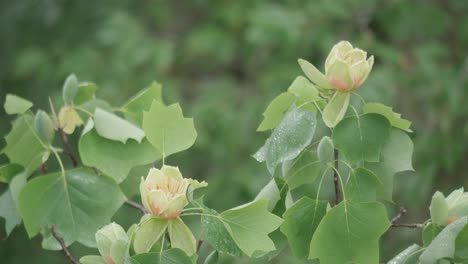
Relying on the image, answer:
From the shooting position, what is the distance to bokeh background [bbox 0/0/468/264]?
312 centimetres

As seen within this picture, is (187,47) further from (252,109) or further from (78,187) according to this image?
(78,187)

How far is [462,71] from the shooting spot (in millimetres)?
3098

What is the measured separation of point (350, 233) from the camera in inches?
36.5

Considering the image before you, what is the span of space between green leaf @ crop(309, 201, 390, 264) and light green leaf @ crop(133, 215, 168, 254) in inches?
6.1

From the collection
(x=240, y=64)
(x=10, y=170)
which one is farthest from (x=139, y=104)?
(x=240, y=64)

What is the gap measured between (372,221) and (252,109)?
2.35 m

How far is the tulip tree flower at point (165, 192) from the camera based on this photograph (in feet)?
2.97

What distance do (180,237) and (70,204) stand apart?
0.20 metres

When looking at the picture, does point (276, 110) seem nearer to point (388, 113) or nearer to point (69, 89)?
point (388, 113)

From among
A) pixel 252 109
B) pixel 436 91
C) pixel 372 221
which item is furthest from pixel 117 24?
pixel 372 221

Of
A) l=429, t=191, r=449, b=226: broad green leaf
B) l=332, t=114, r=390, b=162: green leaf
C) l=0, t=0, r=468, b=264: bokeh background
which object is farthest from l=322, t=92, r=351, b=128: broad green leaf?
l=0, t=0, r=468, b=264: bokeh background

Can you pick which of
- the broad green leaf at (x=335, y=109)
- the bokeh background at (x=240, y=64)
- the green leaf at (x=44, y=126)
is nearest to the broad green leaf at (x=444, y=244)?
the broad green leaf at (x=335, y=109)

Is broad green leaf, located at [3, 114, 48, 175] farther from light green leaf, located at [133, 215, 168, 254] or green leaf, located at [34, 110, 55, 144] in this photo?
light green leaf, located at [133, 215, 168, 254]

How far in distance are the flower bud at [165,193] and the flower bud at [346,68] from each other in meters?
0.20
